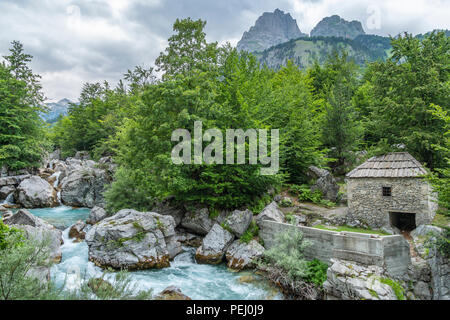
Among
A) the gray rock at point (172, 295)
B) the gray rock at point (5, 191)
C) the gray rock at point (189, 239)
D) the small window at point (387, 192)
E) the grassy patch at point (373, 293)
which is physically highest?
the small window at point (387, 192)

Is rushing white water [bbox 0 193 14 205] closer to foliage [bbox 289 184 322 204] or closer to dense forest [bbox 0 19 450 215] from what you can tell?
dense forest [bbox 0 19 450 215]

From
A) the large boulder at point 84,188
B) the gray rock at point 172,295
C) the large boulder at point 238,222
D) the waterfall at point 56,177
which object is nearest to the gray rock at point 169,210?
the large boulder at point 238,222

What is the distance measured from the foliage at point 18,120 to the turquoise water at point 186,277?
1785cm

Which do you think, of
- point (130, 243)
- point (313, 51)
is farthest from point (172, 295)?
point (313, 51)

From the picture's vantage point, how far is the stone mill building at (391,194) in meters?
12.7

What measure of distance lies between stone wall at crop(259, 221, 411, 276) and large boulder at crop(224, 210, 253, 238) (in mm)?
3729

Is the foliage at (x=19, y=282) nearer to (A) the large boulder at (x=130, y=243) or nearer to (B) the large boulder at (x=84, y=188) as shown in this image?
(A) the large boulder at (x=130, y=243)

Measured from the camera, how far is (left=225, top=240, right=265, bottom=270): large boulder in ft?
39.5

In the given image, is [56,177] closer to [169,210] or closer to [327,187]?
[169,210]

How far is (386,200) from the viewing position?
536 inches

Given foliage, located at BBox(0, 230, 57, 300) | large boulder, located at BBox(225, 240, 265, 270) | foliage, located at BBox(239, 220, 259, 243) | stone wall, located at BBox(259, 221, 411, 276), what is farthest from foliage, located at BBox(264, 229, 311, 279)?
foliage, located at BBox(0, 230, 57, 300)

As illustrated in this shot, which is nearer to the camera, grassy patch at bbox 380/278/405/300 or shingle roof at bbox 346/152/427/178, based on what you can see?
grassy patch at bbox 380/278/405/300

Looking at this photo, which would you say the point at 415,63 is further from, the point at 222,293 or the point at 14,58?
the point at 14,58

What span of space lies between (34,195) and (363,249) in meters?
25.6
